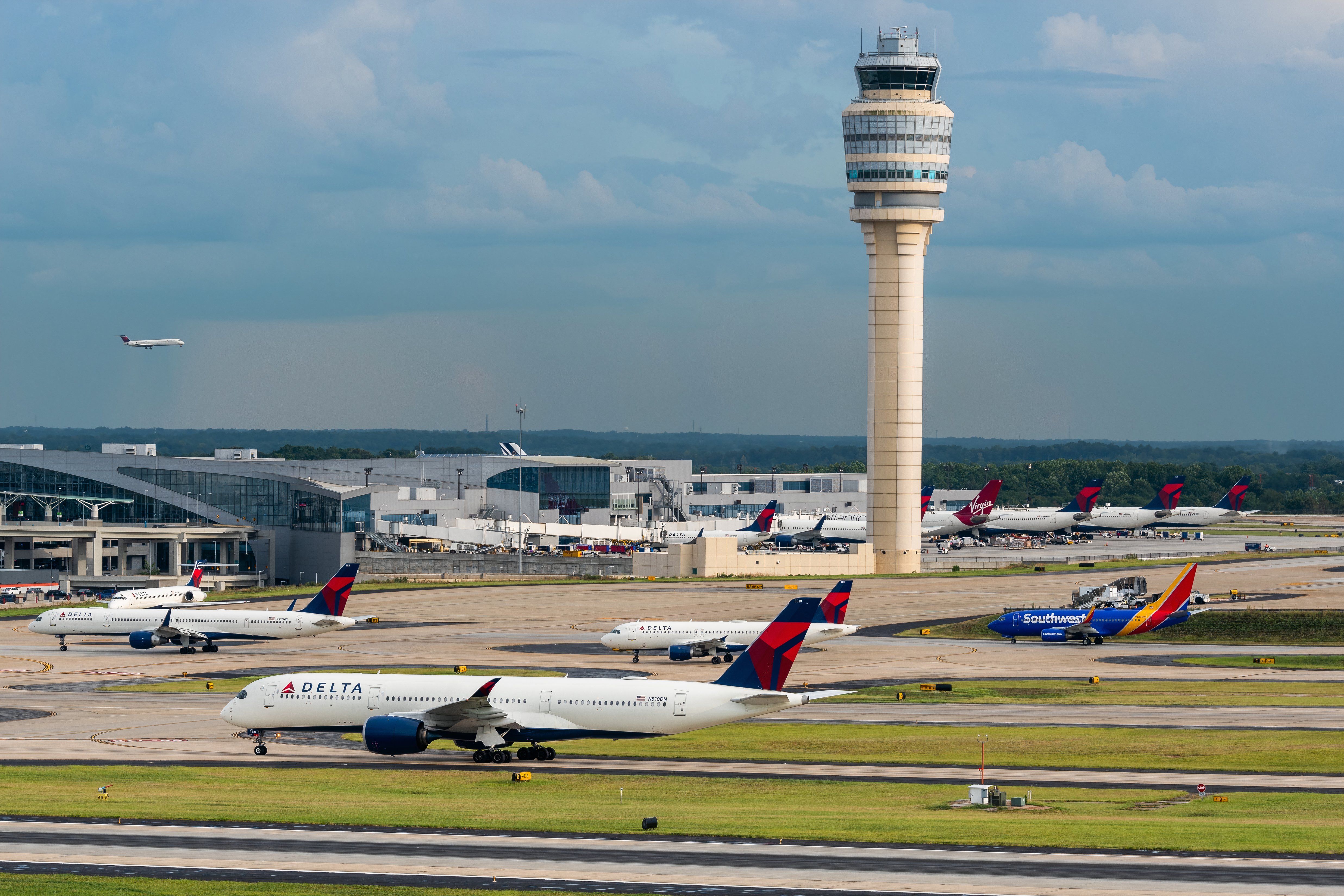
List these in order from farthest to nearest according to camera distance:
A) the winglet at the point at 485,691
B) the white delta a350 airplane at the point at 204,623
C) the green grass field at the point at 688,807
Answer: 1. the white delta a350 airplane at the point at 204,623
2. the winglet at the point at 485,691
3. the green grass field at the point at 688,807

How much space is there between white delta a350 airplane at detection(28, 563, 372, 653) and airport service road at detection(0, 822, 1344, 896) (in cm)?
6448

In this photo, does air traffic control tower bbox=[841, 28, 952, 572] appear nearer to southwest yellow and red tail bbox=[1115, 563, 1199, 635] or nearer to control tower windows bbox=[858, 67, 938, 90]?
control tower windows bbox=[858, 67, 938, 90]

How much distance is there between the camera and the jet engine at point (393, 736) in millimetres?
59844

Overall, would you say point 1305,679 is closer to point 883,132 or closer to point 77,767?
point 77,767

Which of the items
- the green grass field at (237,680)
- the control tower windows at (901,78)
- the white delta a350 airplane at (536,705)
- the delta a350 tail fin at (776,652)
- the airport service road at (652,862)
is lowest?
the green grass field at (237,680)

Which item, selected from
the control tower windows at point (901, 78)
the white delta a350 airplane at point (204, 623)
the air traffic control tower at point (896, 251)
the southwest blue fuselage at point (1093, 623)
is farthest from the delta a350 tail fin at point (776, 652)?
the control tower windows at point (901, 78)

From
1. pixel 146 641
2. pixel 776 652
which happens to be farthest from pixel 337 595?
pixel 776 652

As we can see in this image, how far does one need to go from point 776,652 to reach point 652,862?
67.1 feet

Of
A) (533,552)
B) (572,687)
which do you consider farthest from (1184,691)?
(533,552)

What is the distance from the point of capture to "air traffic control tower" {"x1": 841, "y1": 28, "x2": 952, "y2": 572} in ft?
585

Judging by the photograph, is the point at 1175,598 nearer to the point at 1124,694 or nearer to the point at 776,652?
the point at 1124,694

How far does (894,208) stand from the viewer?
177500 millimetres

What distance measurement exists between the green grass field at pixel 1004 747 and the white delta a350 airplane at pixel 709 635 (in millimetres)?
30126

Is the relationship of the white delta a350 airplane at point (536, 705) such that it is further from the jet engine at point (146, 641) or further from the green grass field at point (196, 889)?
the jet engine at point (146, 641)
